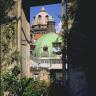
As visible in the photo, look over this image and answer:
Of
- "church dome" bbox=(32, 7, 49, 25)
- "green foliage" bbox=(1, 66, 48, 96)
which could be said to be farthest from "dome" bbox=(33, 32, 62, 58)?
"green foliage" bbox=(1, 66, 48, 96)

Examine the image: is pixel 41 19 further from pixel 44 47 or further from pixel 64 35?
pixel 64 35

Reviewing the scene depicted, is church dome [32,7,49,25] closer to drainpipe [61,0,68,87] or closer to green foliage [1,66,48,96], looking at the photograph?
green foliage [1,66,48,96]

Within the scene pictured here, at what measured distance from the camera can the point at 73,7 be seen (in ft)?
52.6

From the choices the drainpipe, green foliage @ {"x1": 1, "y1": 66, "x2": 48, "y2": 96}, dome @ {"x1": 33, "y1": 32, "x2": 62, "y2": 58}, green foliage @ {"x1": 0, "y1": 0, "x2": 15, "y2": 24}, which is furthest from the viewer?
dome @ {"x1": 33, "y1": 32, "x2": 62, "y2": 58}

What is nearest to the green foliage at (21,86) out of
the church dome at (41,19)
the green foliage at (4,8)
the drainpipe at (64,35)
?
the drainpipe at (64,35)

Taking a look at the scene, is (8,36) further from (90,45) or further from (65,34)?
(90,45)

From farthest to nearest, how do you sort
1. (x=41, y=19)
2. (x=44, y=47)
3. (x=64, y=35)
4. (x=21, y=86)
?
(x=41, y=19) < (x=44, y=47) < (x=21, y=86) < (x=64, y=35)

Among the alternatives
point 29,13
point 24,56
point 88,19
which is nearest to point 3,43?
point 24,56

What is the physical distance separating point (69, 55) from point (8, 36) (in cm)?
512

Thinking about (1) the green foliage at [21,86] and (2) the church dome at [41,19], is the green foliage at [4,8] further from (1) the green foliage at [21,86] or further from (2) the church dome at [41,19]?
(2) the church dome at [41,19]

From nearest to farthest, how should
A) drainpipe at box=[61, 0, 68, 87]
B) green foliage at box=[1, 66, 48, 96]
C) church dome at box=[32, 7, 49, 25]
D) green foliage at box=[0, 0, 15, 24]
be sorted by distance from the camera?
1. drainpipe at box=[61, 0, 68, 87]
2. green foliage at box=[0, 0, 15, 24]
3. green foliage at box=[1, 66, 48, 96]
4. church dome at box=[32, 7, 49, 25]

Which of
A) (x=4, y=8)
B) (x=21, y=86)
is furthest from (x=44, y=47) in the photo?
(x=4, y=8)

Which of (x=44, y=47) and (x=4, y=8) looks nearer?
(x=4, y=8)

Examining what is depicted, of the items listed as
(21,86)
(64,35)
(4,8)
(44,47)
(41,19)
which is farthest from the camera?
(41,19)
